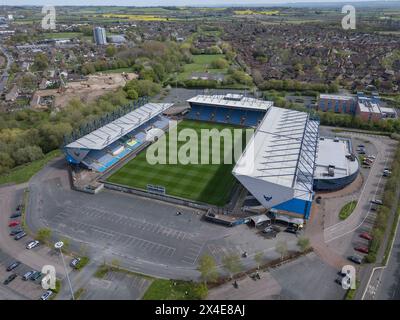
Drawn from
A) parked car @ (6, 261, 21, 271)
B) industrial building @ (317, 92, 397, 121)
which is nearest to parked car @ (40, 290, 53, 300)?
parked car @ (6, 261, 21, 271)

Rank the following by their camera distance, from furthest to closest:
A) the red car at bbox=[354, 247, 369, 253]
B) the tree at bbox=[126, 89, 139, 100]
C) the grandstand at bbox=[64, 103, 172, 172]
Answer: the tree at bbox=[126, 89, 139, 100]
the grandstand at bbox=[64, 103, 172, 172]
the red car at bbox=[354, 247, 369, 253]

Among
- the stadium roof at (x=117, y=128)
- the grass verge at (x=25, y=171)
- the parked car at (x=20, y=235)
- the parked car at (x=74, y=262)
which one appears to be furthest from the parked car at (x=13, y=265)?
the stadium roof at (x=117, y=128)

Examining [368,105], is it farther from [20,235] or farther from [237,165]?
[20,235]

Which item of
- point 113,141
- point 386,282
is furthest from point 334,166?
point 113,141

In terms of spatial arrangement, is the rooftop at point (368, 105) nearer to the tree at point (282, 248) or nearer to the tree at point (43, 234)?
the tree at point (282, 248)

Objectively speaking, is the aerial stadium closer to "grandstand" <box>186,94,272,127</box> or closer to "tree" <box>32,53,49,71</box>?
"grandstand" <box>186,94,272,127</box>

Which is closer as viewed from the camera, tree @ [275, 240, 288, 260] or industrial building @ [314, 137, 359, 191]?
tree @ [275, 240, 288, 260]
